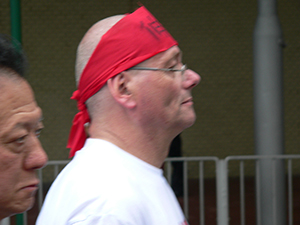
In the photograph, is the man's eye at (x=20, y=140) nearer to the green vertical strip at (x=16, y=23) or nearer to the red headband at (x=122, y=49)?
the red headband at (x=122, y=49)

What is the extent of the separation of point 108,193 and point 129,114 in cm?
28

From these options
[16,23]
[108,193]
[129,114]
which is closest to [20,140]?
[108,193]

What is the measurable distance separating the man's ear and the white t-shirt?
148 mm

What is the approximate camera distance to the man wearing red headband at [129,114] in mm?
1181

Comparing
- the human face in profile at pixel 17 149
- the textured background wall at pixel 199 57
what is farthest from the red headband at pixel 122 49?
the textured background wall at pixel 199 57

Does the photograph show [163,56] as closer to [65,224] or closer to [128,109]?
[128,109]

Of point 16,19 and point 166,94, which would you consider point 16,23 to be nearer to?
point 16,19

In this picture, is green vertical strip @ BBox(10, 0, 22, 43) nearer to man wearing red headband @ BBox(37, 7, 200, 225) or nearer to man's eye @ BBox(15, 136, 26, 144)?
man wearing red headband @ BBox(37, 7, 200, 225)

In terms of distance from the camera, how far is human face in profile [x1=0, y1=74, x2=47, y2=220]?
75 cm

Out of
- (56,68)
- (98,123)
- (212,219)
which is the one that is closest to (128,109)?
(98,123)

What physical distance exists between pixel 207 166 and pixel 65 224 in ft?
25.0

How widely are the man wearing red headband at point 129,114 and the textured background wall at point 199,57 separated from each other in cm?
727

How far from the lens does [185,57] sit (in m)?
8.65

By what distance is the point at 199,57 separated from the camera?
8.65m
